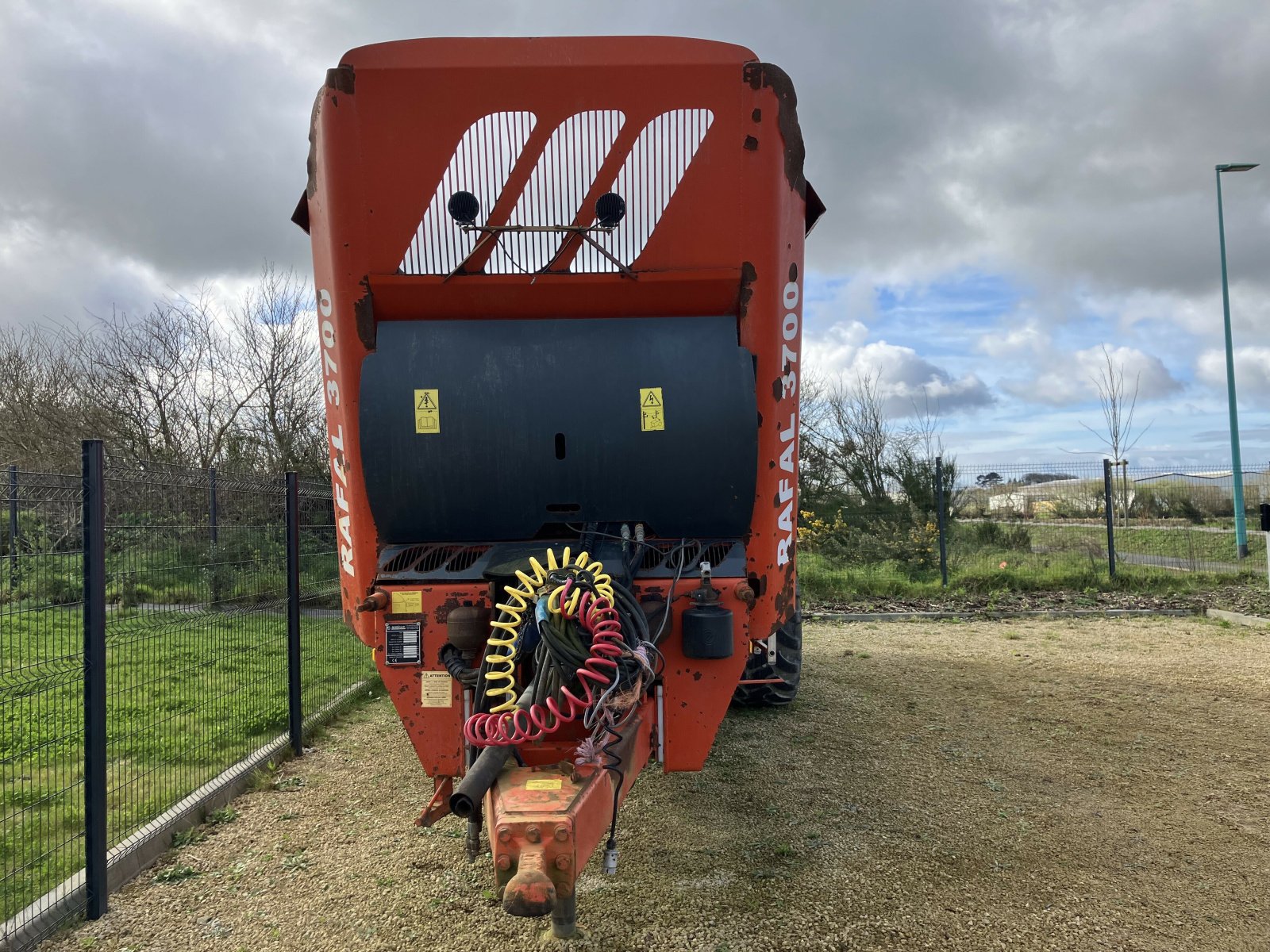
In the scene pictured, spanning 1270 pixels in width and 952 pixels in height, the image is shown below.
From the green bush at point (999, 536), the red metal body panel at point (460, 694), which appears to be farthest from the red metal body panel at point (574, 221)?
the green bush at point (999, 536)

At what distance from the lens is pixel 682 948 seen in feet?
9.41

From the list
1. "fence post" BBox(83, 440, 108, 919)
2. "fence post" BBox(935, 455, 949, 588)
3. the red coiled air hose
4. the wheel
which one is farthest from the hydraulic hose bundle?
Answer: "fence post" BBox(935, 455, 949, 588)

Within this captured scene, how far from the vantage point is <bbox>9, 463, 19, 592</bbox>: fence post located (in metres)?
3.11

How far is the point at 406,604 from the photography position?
10.2 ft

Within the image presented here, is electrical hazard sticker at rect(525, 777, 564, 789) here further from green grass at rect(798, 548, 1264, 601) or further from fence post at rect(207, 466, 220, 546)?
green grass at rect(798, 548, 1264, 601)

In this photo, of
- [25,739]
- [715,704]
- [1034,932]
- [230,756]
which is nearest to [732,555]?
[715,704]

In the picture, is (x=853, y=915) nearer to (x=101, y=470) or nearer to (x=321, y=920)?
(x=321, y=920)

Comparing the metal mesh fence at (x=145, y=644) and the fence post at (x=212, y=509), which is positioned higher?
the fence post at (x=212, y=509)

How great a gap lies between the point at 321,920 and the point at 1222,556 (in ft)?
47.9

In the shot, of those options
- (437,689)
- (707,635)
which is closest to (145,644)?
(437,689)

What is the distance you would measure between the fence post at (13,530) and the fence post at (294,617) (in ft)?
6.25

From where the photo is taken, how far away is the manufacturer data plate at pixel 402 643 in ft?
10.2

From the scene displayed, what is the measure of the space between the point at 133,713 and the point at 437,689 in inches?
119

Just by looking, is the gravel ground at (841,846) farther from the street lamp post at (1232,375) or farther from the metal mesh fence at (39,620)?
the street lamp post at (1232,375)
